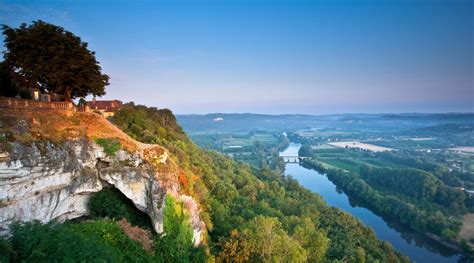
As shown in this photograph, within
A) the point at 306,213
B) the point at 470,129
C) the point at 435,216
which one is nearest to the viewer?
the point at 306,213

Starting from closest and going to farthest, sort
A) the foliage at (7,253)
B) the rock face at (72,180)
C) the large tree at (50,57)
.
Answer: the foliage at (7,253)
the rock face at (72,180)
the large tree at (50,57)

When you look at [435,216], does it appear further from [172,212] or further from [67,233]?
[67,233]

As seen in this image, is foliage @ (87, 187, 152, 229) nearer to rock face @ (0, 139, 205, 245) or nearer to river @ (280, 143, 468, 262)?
rock face @ (0, 139, 205, 245)

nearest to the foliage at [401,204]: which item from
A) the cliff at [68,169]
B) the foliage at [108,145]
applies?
the cliff at [68,169]

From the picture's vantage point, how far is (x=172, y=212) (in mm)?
16406

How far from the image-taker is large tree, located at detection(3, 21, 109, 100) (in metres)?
19.4

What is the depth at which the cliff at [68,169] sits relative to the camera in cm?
1251

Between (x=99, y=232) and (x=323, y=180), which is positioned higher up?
(x=99, y=232)

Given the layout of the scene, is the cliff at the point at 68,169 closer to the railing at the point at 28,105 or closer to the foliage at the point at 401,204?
the railing at the point at 28,105

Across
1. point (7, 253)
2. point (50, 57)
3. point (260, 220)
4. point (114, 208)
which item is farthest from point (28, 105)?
point (260, 220)

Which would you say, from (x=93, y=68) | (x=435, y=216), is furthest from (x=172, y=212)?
(x=435, y=216)

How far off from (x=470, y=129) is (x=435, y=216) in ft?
629

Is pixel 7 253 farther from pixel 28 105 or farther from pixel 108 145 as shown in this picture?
pixel 28 105

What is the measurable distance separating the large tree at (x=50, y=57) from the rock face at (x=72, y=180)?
8363 millimetres
